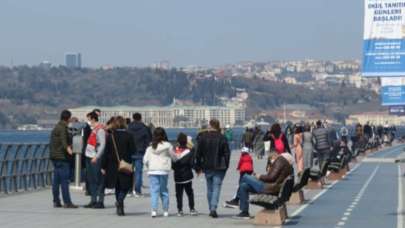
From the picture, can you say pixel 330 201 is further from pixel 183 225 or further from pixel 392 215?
pixel 183 225

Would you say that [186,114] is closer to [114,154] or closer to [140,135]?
[140,135]

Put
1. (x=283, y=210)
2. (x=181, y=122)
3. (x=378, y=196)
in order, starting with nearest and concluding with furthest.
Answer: (x=283, y=210)
(x=378, y=196)
(x=181, y=122)

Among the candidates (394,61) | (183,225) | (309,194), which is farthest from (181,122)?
(183,225)

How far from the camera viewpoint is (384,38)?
137ft

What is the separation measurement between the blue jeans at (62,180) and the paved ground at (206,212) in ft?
1.06

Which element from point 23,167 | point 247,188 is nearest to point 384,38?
point 23,167

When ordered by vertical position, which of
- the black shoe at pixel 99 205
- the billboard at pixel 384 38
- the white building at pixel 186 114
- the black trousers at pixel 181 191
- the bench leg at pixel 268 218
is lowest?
the white building at pixel 186 114

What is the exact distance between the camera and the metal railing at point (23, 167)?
27578 mm

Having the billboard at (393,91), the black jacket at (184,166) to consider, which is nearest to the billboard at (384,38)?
the billboard at (393,91)

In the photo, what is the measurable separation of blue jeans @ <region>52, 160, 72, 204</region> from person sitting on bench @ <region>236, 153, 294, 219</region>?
3.32 metres

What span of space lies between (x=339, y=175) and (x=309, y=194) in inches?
321

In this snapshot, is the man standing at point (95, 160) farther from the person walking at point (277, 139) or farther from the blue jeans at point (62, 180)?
the person walking at point (277, 139)

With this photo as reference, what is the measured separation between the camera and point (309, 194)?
95.5ft

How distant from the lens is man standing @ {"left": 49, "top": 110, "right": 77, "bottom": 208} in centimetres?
2302
